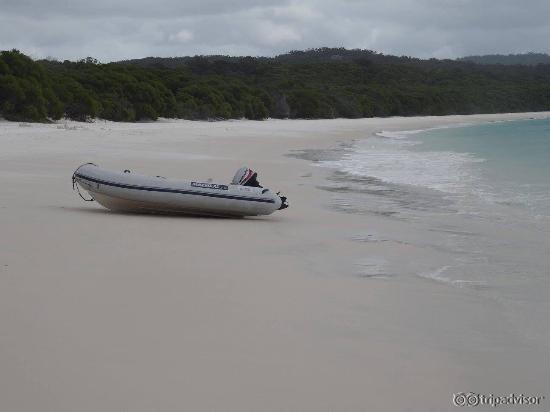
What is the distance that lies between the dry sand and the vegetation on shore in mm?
25872

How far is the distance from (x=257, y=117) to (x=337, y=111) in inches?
673

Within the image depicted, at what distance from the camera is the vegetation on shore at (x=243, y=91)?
34.9 m

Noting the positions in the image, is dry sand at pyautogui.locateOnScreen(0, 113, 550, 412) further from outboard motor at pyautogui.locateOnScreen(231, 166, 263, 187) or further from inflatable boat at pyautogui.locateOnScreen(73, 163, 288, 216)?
outboard motor at pyautogui.locateOnScreen(231, 166, 263, 187)

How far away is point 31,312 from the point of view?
15.9ft

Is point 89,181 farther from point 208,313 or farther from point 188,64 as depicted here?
point 188,64

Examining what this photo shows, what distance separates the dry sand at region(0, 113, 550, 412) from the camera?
3834 millimetres

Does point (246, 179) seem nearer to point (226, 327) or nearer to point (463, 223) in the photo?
point (463, 223)

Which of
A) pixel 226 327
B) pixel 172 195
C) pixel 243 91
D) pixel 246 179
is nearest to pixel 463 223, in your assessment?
pixel 246 179

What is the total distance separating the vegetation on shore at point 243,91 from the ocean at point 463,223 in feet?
61.9

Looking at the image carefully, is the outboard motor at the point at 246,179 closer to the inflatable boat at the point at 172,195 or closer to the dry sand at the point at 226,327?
the inflatable boat at the point at 172,195

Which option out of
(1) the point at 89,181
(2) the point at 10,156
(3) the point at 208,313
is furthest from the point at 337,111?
(3) the point at 208,313

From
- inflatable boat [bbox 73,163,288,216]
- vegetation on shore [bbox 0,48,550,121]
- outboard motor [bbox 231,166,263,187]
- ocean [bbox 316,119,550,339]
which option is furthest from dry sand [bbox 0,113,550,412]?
vegetation on shore [bbox 0,48,550,121]

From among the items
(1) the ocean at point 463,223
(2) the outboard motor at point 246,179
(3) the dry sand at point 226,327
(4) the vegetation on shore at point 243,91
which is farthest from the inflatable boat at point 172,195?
(4) the vegetation on shore at point 243,91

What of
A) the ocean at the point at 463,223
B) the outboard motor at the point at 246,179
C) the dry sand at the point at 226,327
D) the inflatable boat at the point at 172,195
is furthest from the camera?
the outboard motor at the point at 246,179
